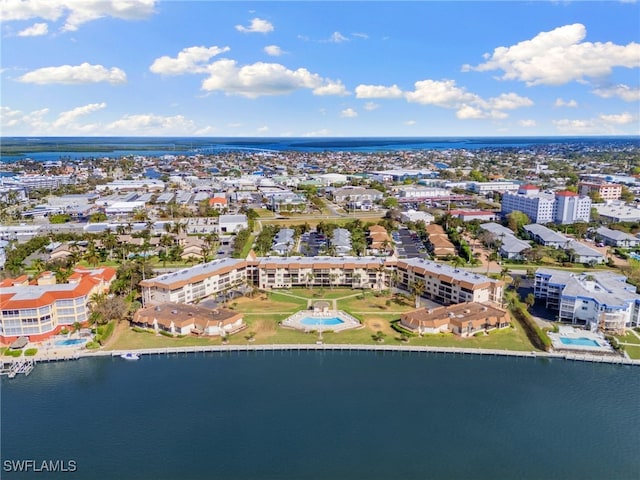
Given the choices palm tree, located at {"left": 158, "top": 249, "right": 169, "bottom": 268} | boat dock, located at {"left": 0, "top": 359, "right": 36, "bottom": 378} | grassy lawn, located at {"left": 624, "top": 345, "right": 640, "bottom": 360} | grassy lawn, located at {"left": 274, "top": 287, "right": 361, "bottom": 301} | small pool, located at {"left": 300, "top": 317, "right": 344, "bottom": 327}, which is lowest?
boat dock, located at {"left": 0, "top": 359, "right": 36, "bottom": 378}

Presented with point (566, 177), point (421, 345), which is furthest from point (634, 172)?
point (421, 345)

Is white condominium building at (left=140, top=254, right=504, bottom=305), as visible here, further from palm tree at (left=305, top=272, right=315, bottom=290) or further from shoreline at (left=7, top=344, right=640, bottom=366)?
shoreline at (left=7, top=344, right=640, bottom=366)

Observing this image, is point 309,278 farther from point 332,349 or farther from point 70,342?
point 70,342

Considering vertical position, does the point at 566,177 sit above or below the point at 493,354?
above

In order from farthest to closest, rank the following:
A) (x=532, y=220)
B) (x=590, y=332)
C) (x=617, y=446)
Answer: (x=532, y=220)
(x=590, y=332)
(x=617, y=446)

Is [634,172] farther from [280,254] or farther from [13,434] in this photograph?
[13,434]

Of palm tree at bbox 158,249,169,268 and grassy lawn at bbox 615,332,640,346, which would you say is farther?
palm tree at bbox 158,249,169,268

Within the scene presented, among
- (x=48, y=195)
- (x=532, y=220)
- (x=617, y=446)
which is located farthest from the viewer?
(x=48, y=195)

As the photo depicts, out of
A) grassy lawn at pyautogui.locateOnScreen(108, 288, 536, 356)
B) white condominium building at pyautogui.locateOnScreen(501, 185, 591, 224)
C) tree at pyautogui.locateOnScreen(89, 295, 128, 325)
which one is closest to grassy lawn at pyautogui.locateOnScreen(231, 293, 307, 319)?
grassy lawn at pyautogui.locateOnScreen(108, 288, 536, 356)
